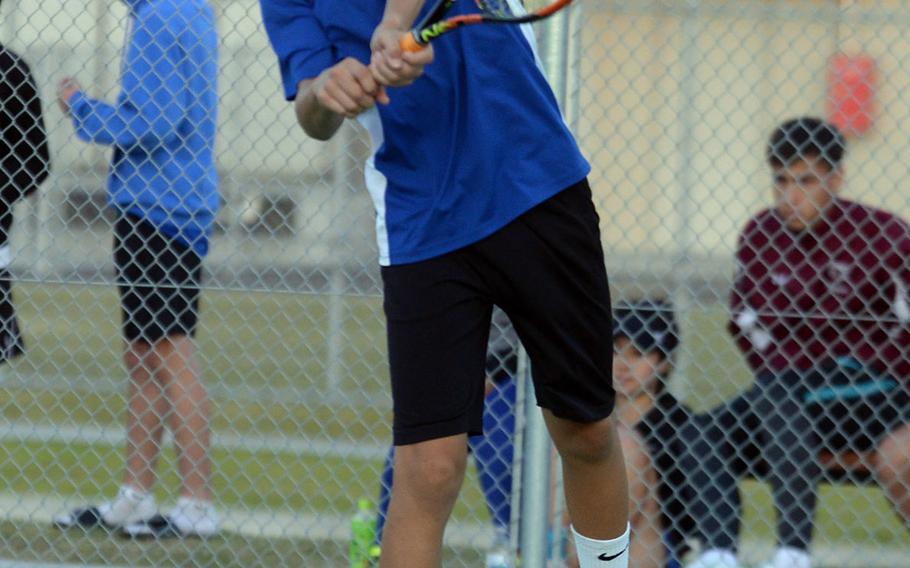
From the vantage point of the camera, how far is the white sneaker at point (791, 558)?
13.0 ft

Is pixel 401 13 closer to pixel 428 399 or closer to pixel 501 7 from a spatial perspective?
pixel 501 7

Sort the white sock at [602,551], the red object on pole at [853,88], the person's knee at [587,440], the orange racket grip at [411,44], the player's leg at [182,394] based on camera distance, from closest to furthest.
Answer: the orange racket grip at [411,44] < the person's knee at [587,440] < the white sock at [602,551] < the player's leg at [182,394] < the red object on pole at [853,88]

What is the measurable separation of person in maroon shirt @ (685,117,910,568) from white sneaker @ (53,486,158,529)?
1699 millimetres

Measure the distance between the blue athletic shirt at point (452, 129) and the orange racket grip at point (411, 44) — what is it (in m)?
0.27

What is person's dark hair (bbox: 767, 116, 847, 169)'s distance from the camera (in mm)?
4074

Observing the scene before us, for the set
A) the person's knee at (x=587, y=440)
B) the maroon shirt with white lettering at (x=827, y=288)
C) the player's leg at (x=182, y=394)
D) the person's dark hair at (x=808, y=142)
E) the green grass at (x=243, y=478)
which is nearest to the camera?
the person's knee at (x=587, y=440)

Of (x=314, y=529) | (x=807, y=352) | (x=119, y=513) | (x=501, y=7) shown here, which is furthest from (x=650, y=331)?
(x=501, y=7)

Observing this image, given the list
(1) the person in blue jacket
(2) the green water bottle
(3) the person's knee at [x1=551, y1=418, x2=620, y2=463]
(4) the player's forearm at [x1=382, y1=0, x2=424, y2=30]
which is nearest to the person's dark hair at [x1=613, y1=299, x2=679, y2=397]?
(2) the green water bottle

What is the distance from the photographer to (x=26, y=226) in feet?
19.3

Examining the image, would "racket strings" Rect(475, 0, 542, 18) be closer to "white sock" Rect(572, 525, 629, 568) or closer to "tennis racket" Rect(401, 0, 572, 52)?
"tennis racket" Rect(401, 0, 572, 52)

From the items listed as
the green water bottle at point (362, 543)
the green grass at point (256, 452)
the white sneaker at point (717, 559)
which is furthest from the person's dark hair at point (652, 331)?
the green water bottle at point (362, 543)

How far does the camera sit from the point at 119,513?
4297 millimetres

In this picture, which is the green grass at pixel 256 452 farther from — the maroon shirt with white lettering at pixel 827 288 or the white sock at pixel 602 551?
the white sock at pixel 602 551

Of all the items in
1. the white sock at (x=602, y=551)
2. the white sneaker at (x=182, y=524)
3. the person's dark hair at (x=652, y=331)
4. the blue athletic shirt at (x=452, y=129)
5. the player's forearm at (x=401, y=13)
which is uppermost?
the player's forearm at (x=401, y=13)
